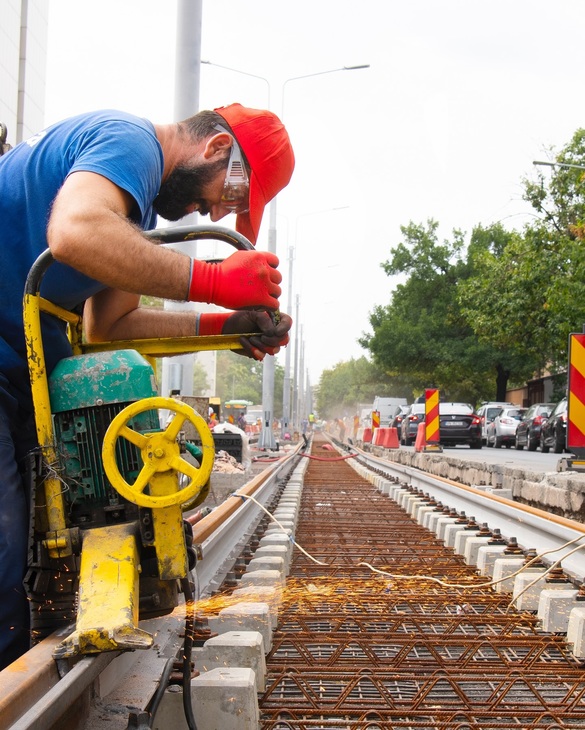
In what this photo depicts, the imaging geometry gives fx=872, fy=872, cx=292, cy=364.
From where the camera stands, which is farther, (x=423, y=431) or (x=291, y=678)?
(x=423, y=431)

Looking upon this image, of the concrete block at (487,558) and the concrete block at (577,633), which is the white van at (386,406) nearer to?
the concrete block at (487,558)

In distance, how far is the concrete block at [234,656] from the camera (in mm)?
2721

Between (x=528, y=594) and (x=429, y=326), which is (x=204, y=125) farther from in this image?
(x=429, y=326)

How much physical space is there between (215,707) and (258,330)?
3.44 feet

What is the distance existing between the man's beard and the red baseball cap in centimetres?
10

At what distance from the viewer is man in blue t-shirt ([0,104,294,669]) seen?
2.06 m

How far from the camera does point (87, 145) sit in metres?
2.20

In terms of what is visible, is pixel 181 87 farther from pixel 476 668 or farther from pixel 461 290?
pixel 461 290

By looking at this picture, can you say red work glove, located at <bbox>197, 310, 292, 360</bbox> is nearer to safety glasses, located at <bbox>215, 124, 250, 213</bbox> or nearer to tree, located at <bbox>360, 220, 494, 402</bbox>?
safety glasses, located at <bbox>215, 124, 250, 213</bbox>

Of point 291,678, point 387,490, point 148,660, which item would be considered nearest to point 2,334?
point 148,660

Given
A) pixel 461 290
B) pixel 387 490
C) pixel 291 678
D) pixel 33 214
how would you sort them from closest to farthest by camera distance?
pixel 33 214
pixel 291 678
pixel 387 490
pixel 461 290

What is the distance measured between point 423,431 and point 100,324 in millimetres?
15803

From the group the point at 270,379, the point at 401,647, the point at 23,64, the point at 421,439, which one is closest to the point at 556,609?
the point at 401,647

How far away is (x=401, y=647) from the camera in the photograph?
332 centimetres
